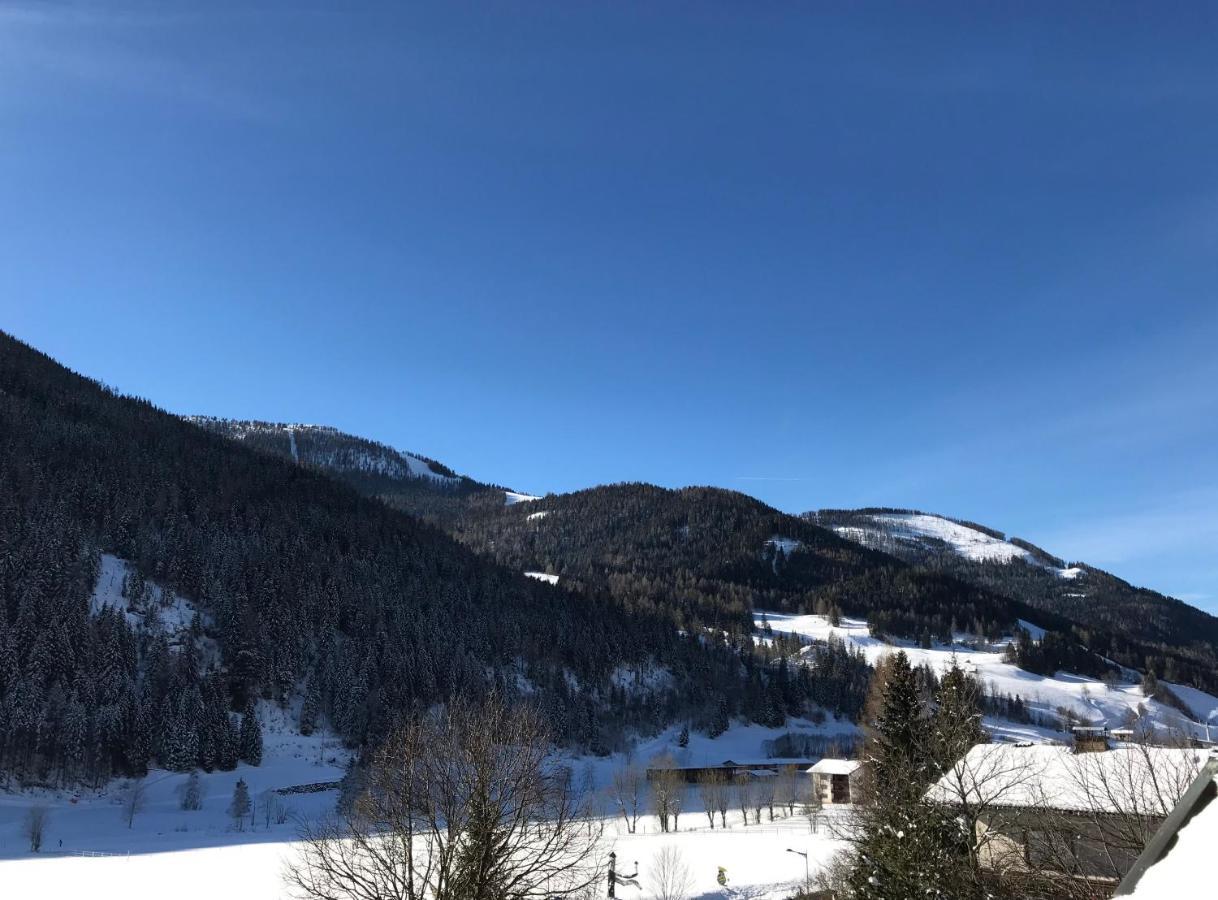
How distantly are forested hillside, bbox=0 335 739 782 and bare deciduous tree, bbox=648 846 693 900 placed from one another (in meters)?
74.7

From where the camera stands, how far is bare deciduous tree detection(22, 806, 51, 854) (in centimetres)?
7491

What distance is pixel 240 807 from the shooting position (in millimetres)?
93875

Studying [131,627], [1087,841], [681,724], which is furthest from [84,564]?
[1087,841]

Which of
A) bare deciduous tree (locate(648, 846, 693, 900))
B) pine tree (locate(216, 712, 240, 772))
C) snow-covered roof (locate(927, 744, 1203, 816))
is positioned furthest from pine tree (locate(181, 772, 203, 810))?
snow-covered roof (locate(927, 744, 1203, 816))

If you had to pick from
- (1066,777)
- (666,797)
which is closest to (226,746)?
(666,797)

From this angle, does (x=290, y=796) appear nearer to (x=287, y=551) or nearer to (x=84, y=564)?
(x=84, y=564)

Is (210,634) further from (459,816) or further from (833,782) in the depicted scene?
(459,816)

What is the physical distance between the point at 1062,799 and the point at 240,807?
3762 inches

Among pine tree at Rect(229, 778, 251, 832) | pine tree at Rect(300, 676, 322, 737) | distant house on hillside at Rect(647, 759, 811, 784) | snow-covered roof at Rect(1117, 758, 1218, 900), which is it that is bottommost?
distant house on hillside at Rect(647, 759, 811, 784)

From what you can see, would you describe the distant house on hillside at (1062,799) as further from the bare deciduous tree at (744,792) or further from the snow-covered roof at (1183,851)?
the bare deciduous tree at (744,792)

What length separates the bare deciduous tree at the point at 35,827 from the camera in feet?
246

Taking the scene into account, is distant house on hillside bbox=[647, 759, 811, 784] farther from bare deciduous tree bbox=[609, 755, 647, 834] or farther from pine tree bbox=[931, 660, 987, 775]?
pine tree bbox=[931, 660, 987, 775]

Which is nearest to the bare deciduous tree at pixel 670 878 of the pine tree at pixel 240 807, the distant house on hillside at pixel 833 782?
the distant house on hillside at pixel 833 782

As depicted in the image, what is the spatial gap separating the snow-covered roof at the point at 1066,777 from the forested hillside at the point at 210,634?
10952 cm
